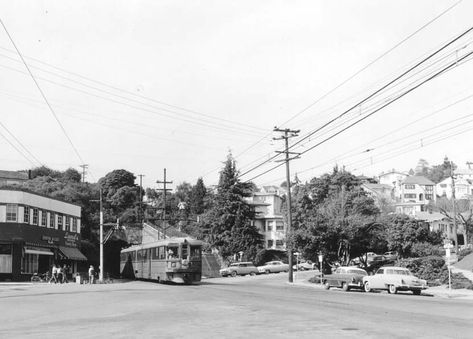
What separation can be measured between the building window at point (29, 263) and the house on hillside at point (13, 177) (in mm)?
61983

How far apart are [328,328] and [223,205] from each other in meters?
58.7

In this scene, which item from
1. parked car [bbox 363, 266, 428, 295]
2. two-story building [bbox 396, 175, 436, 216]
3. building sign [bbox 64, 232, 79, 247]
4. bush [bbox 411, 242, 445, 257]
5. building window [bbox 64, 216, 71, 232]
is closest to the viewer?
parked car [bbox 363, 266, 428, 295]

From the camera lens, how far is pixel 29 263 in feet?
155

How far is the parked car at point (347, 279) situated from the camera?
3433 cm

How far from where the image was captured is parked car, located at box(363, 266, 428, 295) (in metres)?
30.7

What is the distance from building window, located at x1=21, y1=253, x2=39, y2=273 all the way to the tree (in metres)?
26.8

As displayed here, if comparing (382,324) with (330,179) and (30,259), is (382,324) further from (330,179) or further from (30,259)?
(330,179)

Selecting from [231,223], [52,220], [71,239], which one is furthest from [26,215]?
[231,223]

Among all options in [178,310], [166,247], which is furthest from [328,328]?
[166,247]

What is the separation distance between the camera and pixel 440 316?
639 inches

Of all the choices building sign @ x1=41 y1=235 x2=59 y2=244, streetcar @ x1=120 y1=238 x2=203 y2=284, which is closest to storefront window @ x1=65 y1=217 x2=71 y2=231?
building sign @ x1=41 y1=235 x2=59 y2=244

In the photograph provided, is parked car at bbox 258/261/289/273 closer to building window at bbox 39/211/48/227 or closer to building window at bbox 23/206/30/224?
building window at bbox 39/211/48/227

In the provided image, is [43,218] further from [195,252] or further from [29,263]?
[195,252]

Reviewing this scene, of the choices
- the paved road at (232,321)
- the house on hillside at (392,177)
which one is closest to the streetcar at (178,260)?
the paved road at (232,321)
